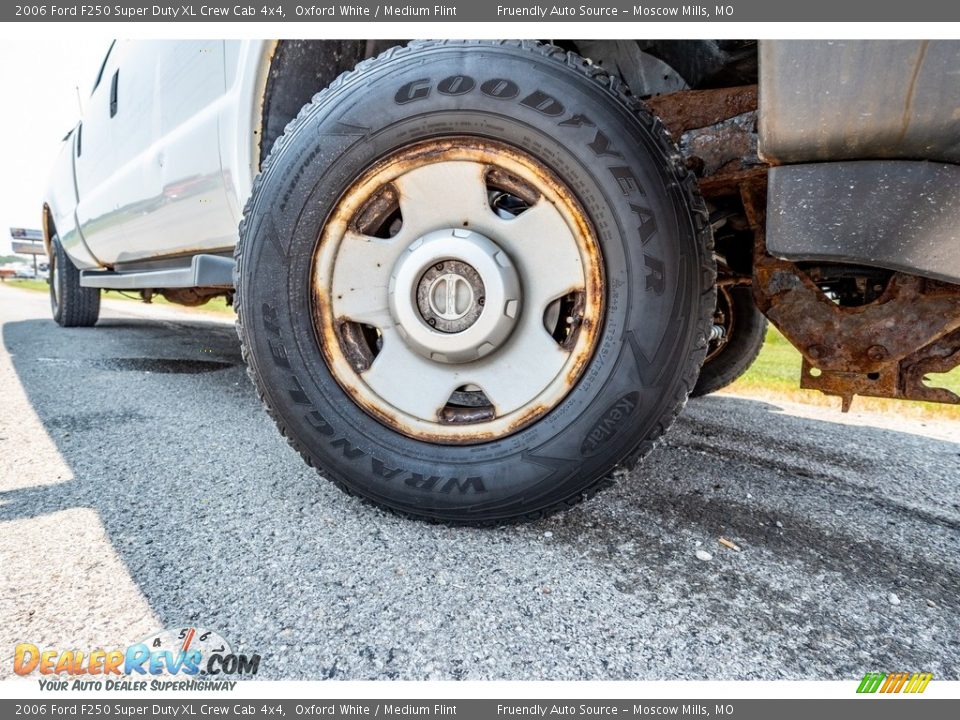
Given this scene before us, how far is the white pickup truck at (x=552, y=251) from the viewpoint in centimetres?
91

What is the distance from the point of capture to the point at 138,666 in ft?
2.60

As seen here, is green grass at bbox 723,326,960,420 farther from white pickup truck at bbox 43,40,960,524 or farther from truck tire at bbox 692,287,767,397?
white pickup truck at bbox 43,40,960,524

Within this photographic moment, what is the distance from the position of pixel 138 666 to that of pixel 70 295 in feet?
16.9

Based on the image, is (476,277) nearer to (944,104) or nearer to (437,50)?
(437,50)

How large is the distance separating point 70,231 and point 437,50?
4049mm

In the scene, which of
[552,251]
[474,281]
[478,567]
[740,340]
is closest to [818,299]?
[552,251]

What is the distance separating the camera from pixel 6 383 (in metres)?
2.52

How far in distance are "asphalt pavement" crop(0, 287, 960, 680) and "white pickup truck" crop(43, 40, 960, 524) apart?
0.16m

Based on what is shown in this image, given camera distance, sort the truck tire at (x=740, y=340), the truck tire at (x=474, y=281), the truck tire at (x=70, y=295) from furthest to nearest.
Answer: the truck tire at (x=70, y=295) < the truck tire at (x=740, y=340) < the truck tire at (x=474, y=281)

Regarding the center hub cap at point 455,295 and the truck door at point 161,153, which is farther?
the truck door at point 161,153

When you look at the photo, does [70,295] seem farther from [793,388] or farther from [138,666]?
[793,388]

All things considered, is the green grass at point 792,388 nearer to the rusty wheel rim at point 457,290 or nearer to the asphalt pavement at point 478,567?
the asphalt pavement at point 478,567

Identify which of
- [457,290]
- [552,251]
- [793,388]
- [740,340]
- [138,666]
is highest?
[552,251]

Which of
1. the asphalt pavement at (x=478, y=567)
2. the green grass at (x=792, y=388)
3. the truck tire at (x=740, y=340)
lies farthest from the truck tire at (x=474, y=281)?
the truck tire at (x=740, y=340)
